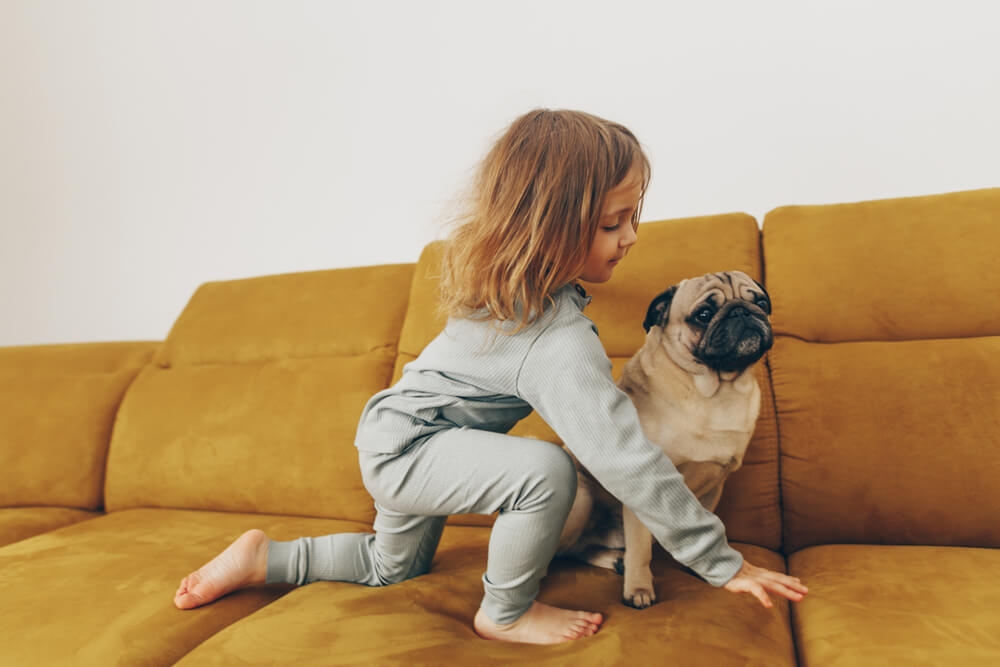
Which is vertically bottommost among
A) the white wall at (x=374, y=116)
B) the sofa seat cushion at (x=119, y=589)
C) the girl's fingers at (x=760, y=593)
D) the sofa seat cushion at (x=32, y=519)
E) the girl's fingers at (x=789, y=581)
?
the sofa seat cushion at (x=32, y=519)

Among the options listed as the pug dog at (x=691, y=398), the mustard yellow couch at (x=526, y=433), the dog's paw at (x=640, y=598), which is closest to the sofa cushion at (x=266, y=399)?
the mustard yellow couch at (x=526, y=433)

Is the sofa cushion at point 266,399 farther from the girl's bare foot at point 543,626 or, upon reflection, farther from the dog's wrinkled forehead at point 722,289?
the dog's wrinkled forehead at point 722,289

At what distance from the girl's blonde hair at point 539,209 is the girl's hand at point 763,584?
1.65 ft

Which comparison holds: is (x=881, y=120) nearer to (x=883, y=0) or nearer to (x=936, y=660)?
(x=883, y=0)

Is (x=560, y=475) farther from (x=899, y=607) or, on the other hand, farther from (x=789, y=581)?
(x=899, y=607)

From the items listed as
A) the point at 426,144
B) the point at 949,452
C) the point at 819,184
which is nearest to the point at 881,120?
the point at 819,184

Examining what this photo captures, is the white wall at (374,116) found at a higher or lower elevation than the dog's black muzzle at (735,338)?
higher

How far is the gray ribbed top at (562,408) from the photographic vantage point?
95cm

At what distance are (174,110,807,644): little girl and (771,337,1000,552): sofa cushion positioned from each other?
433mm

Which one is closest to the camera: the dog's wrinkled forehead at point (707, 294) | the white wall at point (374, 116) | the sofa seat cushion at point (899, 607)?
the sofa seat cushion at point (899, 607)

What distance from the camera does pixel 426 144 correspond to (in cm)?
225

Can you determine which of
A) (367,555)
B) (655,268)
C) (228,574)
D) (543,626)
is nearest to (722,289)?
(655,268)

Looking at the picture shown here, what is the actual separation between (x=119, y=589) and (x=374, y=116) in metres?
1.74

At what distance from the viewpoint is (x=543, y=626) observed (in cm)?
99
